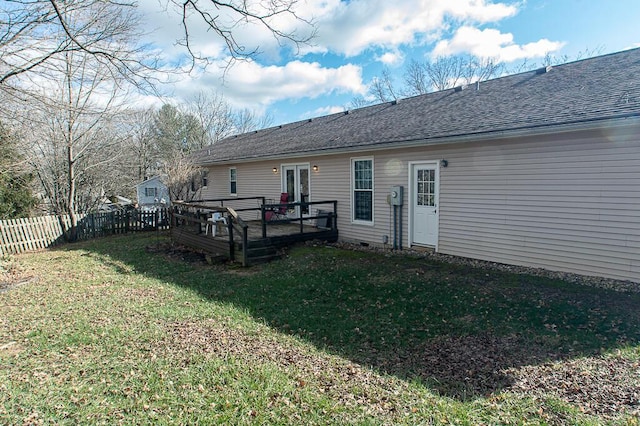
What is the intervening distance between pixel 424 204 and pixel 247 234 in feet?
14.9

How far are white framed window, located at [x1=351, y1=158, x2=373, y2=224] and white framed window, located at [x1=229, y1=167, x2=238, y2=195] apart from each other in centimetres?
747

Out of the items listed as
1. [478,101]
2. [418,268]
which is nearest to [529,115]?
[478,101]

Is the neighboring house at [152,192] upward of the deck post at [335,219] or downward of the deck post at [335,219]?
upward

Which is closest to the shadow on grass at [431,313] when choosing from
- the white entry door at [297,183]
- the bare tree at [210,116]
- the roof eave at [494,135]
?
the roof eave at [494,135]

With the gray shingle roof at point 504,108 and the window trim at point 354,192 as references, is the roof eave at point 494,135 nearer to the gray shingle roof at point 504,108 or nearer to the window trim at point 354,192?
the gray shingle roof at point 504,108

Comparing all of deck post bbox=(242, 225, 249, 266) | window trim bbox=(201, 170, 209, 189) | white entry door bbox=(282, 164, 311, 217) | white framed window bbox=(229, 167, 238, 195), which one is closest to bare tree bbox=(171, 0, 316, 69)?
deck post bbox=(242, 225, 249, 266)

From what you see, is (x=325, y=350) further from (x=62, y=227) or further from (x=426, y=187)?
(x=62, y=227)

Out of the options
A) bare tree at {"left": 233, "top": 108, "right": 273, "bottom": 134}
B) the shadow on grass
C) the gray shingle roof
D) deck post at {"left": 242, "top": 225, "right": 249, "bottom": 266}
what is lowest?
the shadow on grass

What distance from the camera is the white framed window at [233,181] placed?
645 inches

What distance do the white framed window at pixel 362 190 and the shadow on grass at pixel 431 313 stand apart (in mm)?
2188

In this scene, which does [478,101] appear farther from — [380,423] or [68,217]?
[68,217]

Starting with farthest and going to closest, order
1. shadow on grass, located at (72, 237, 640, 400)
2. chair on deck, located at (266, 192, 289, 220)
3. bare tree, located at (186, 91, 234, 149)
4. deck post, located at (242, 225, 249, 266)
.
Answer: bare tree, located at (186, 91, 234, 149)
chair on deck, located at (266, 192, 289, 220)
deck post, located at (242, 225, 249, 266)
shadow on grass, located at (72, 237, 640, 400)

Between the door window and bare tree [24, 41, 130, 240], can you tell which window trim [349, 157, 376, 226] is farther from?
bare tree [24, 41, 130, 240]

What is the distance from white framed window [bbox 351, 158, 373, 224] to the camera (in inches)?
397
